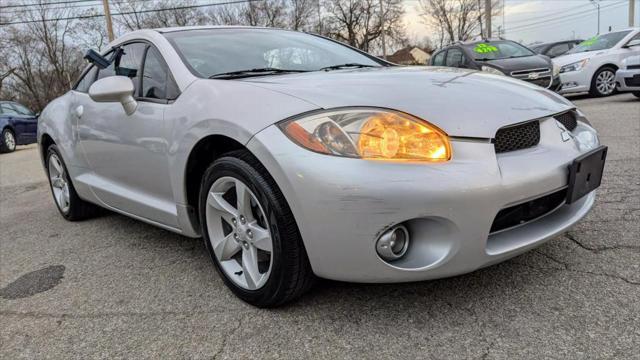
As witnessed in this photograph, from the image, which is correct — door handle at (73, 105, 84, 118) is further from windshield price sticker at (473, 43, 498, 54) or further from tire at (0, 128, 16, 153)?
tire at (0, 128, 16, 153)

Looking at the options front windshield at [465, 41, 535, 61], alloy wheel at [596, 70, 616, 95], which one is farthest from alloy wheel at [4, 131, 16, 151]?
alloy wheel at [596, 70, 616, 95]

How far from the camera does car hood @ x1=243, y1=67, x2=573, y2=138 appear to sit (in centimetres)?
195

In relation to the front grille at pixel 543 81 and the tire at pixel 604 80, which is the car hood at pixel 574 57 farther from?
the front grille at pixel 543 81

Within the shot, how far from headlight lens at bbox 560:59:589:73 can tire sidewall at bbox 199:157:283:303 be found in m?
10.1

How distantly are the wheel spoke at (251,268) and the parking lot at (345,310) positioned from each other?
0.46 ft

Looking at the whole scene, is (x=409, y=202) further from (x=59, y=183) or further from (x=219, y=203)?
(x=59, y=183)

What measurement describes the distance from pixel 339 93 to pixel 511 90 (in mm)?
818

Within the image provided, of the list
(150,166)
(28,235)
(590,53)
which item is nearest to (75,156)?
(28,235)

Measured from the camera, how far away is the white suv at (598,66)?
400 inches

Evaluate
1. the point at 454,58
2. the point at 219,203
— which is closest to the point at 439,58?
the point at 454,58

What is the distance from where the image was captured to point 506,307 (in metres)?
2.09

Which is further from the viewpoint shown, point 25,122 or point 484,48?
point 25,122

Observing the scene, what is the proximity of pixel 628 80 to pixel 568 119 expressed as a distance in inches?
296

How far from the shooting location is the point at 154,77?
2828 mm
